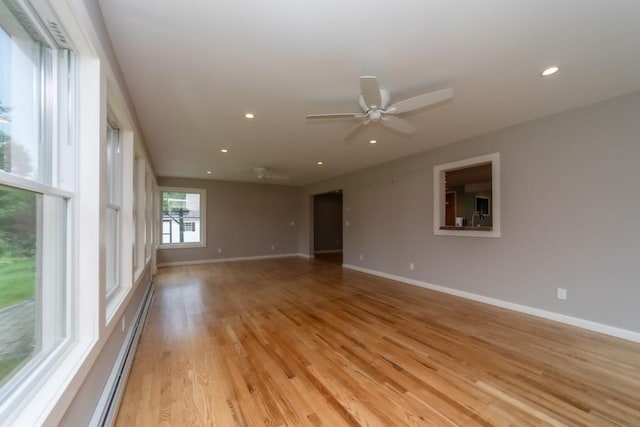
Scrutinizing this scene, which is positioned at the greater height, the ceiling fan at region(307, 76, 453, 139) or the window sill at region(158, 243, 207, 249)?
the ceiling fan at region(307, 76, 453, 139)

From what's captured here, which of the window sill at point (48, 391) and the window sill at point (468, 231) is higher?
the window sill at point (468, 231)

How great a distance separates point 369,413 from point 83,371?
1608 millimetres

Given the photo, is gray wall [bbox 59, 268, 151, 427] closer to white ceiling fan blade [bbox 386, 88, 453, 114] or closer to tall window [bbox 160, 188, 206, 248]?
white ceiling fan blade [bbox 386, 88, 453, 114]

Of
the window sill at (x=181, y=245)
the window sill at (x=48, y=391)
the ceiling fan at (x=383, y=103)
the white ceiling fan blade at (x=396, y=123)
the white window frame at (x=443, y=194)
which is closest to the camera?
the window sill at (x=48, y=391)

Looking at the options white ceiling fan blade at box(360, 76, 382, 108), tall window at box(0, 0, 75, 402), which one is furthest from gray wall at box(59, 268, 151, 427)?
white ceiling fan blade at box(360, 76, 382, 108)

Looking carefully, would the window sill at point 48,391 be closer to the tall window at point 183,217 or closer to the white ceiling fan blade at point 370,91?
the white ceiling fan blade at point 370,91

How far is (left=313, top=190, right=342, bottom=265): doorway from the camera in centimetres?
992

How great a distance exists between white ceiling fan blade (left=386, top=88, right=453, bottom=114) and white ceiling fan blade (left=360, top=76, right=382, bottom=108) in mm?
185

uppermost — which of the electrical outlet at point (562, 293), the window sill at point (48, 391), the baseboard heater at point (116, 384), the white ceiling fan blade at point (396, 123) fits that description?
the white ceiling fan blade at point (396, 123)

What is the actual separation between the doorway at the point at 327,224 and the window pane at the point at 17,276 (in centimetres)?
873

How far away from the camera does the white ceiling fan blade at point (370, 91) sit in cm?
202

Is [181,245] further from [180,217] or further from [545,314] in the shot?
[545,314]

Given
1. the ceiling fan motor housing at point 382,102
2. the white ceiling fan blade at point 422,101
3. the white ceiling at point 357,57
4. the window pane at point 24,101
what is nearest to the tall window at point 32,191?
the window pane at point 24,101

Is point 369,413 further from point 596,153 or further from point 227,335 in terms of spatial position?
point 596,153
